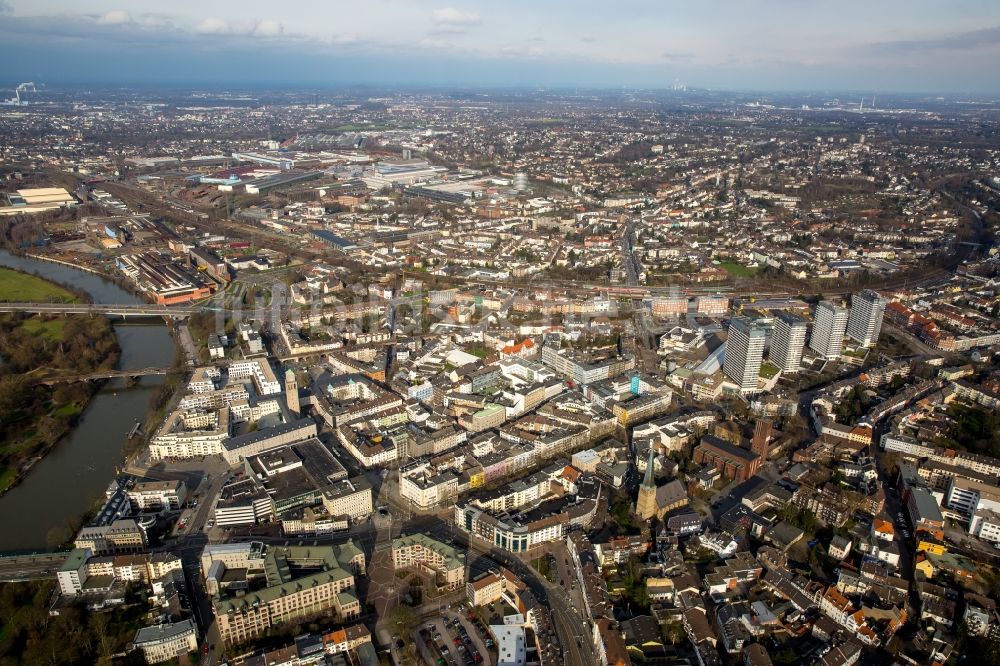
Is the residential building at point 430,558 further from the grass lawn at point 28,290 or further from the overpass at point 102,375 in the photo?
the grass lawn at point 28,290

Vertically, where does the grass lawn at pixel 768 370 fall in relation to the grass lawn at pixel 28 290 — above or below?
above

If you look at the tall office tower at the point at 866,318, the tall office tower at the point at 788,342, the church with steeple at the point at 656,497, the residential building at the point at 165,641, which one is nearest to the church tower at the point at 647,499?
the church with steeple at the point at 656,497

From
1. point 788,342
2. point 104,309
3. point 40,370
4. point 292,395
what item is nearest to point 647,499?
point 788,342

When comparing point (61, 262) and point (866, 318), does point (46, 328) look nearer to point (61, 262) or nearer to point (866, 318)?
point (61, 262)

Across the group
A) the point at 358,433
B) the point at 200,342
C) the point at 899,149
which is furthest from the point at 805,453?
the point at 899,149

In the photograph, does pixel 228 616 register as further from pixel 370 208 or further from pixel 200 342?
pixel 370 208
